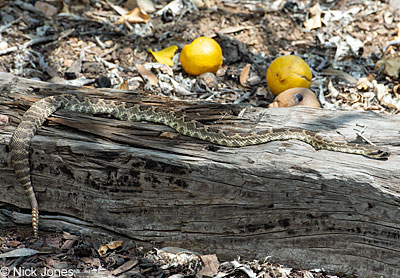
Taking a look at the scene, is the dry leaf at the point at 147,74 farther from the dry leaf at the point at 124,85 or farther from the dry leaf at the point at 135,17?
the dry leaf at the point at 135,17

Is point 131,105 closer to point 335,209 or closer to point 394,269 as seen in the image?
point 335,209

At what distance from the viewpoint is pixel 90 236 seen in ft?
19.1

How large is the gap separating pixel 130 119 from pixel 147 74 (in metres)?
2.60

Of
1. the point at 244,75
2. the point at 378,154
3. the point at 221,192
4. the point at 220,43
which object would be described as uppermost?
the point at 220,43

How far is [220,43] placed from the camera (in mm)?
10023

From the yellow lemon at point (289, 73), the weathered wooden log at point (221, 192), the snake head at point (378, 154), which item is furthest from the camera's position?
the yellow lemon at point (289, 73)

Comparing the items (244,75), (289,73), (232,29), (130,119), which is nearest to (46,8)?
(232,29)

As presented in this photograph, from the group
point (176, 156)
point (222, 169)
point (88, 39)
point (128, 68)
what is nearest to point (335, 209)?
point (222, 169)

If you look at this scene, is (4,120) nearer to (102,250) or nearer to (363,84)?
(102,250)

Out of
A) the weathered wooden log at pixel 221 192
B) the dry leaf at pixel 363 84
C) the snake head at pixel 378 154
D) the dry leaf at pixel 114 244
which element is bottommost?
the dry leaf at pixel 114 244

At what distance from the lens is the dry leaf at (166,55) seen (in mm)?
9422

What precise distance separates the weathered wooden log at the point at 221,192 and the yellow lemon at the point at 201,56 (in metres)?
2.78

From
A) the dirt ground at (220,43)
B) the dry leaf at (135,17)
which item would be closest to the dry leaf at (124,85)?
the dirt ground at (220,43)

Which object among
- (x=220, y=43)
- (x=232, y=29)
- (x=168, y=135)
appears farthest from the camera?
(x=232, y=29)
